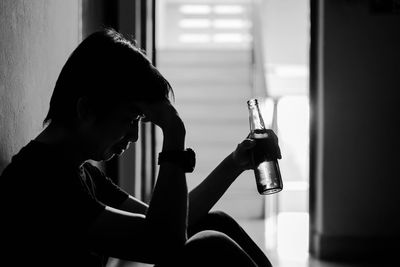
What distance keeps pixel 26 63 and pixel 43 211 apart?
0.47 metres

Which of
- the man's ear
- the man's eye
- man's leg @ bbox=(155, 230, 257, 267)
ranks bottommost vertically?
man's leg @ bbox=(155, 230, 257, 267)

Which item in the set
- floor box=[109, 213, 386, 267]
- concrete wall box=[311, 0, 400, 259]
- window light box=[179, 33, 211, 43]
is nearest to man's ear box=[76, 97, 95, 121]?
floor box=[109, 213, 386, 267]

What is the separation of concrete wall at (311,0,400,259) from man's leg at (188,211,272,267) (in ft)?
5.66

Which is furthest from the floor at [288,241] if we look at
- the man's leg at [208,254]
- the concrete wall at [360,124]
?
the man's leg at [208,254]

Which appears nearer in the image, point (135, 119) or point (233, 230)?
point (135, 119)

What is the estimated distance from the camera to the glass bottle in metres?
1.44

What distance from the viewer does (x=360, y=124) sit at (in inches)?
120

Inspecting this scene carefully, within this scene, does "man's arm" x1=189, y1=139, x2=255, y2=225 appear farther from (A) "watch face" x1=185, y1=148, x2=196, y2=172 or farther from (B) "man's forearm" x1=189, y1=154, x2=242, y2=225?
(A) "watch face" x1=185, y1=148, x2=196, y2=172

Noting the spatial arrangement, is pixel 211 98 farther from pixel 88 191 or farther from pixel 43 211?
pixel 43 211

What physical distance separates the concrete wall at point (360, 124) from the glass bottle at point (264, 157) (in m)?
1.54

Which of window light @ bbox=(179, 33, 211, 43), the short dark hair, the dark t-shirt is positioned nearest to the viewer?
the dark t-shirt

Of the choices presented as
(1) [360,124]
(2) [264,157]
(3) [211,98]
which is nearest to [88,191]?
(2) [264,157]

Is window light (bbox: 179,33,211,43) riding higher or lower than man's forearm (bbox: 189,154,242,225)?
higher

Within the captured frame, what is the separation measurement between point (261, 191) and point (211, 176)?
0.51 feet
